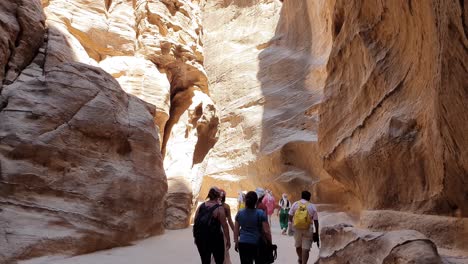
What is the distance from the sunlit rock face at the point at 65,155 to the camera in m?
5.89

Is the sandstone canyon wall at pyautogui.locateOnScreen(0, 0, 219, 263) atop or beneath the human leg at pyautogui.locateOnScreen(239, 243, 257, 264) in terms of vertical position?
atop

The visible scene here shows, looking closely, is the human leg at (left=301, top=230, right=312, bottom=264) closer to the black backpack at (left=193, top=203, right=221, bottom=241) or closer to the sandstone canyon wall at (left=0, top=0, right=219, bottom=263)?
the black backpack at (left=193, top=203, right=221, bottom=241)

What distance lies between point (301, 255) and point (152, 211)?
11.8ft

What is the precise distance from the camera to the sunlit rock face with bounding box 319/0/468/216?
327cm

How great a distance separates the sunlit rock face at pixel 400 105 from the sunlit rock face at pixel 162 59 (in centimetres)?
613

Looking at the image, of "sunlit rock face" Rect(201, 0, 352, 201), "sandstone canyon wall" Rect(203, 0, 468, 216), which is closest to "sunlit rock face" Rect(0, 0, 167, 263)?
"sandstone canyon wall" Rect(203, 0, 468, 216)

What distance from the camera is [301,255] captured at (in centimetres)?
564

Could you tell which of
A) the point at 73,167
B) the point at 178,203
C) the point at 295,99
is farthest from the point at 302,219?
the point at 295,99

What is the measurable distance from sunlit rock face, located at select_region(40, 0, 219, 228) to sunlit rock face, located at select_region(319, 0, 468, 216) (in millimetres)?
6130

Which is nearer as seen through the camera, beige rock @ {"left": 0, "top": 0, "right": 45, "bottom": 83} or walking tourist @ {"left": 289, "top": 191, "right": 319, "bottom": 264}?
walking tourist @ {"left": 289, "top": 191, "right": 319, "bottom": 264}

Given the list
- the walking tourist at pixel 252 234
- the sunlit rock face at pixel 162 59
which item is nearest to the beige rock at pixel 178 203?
the sunlit rock face at pixel 162 59

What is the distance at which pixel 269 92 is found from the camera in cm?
2283

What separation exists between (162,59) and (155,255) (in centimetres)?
770

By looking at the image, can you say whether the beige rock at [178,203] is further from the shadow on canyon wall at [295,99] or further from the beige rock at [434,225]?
the beige rock at [434,225]
